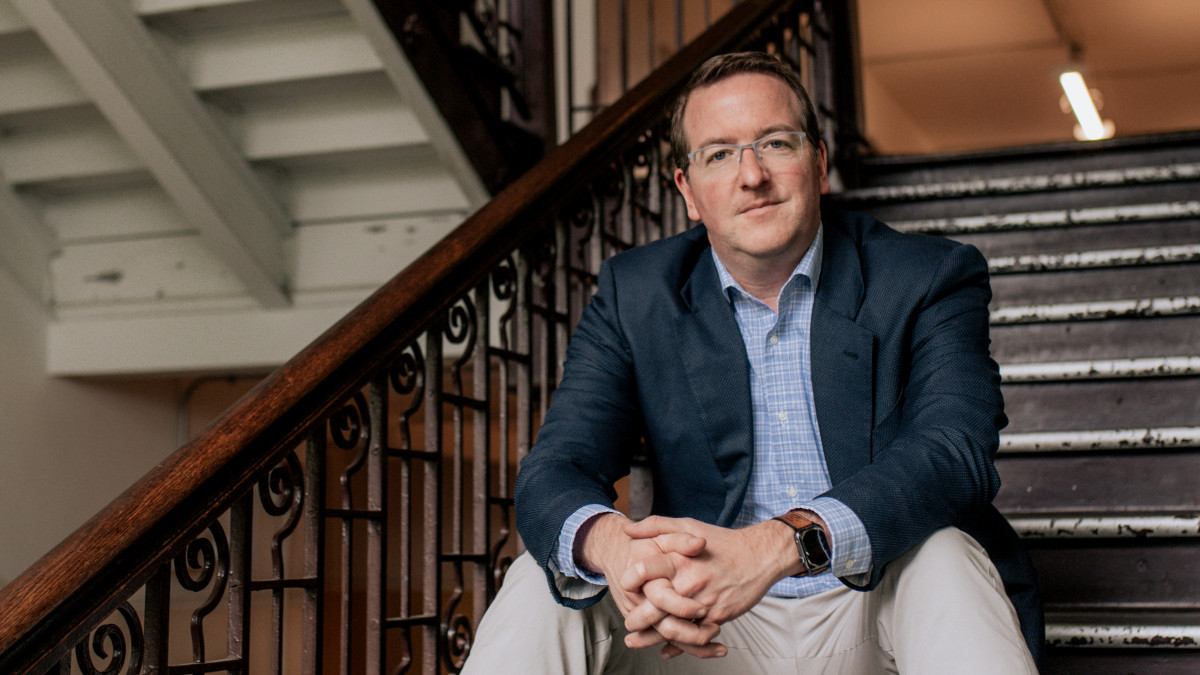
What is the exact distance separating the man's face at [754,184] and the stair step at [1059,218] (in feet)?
4.34

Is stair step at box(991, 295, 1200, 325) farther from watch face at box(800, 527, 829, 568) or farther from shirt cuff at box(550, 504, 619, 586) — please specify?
shirt cuff at box(550, 504, 619, 586)

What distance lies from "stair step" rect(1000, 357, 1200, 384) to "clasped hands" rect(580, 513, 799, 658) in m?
1.25

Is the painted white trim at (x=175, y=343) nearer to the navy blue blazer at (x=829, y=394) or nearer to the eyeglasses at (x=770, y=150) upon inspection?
the navy blue blazer at (x=829, y=394)

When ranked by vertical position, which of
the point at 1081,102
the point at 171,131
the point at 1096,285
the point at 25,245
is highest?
the point at 1081,102

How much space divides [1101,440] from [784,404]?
0.94 metres

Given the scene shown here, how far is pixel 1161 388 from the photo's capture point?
2.44 metres

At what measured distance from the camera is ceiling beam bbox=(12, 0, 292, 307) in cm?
294

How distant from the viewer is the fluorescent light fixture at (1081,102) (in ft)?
22.5

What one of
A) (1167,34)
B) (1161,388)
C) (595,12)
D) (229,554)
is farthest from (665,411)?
(1167,34)

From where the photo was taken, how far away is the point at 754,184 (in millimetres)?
1726

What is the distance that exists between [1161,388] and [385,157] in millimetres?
2290

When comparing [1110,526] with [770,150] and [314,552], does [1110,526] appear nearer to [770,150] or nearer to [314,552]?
[770,150]

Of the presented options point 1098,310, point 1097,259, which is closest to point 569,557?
point 1098,310

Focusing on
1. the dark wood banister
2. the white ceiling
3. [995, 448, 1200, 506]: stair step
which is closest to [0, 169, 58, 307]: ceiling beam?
the dark wood banister
